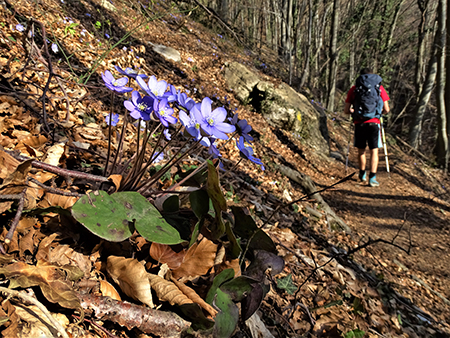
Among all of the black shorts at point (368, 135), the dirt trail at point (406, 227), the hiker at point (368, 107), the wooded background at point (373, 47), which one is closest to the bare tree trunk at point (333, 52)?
the wooded background at point (373, 47)

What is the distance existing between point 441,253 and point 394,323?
3602 millimetres

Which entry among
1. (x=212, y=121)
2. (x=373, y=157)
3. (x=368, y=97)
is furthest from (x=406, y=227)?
(x=212, y=121)

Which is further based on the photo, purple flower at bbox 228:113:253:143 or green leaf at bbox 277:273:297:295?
green leaf at bbox 277:273:297:295

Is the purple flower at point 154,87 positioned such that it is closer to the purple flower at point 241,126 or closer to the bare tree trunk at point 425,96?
the purple flower at point 241,126

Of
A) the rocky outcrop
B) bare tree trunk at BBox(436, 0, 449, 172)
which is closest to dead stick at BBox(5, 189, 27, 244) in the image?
the rocky outcrop

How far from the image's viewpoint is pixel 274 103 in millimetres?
8312

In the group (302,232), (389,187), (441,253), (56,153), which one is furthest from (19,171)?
(389,187)

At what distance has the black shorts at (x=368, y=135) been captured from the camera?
5.59 metres

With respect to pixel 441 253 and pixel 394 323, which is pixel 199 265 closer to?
pixel 394 323

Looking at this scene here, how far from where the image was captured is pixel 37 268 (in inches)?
30.2

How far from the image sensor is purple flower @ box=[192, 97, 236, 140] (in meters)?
0.88

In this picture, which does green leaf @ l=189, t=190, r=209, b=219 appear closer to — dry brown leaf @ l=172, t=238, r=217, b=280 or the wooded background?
dry brown leaf @ l=172, t=238, r=217, b=280

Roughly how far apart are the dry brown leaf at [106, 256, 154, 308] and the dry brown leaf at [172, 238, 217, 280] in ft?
0.47

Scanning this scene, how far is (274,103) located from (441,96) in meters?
6.28
